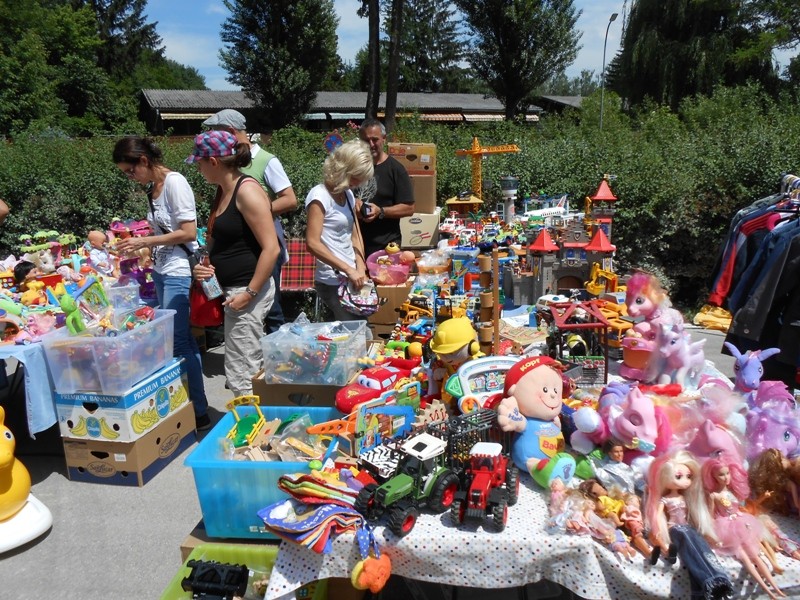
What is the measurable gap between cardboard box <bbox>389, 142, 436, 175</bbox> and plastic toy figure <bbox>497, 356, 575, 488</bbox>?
4.27m

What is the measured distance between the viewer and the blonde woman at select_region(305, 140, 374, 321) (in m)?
2.93

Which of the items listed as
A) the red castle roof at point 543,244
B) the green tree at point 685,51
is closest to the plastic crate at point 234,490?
the red castle roof at point 543,244

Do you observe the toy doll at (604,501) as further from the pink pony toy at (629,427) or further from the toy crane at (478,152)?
the toy crane at (478,152)

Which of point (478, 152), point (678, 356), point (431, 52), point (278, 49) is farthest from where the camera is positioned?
point (431, 52)

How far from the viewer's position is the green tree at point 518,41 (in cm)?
2059

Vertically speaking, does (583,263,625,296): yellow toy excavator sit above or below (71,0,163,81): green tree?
below

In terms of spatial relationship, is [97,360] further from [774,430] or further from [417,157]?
[417,157]

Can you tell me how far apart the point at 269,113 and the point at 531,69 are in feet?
32.4

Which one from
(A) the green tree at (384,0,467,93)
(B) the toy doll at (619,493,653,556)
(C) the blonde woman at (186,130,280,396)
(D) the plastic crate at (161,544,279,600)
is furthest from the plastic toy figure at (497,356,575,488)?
(A) the green tree at (384,0,467,93)

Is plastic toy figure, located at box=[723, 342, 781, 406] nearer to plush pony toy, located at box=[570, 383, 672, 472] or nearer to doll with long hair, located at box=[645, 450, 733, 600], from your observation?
plush pony toy, located at box=[570, 383, 672, 472]

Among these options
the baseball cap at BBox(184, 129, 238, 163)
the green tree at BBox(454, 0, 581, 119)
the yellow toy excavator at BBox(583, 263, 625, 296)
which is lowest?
the yellow toy excavator at BBox(583, 263, 625, 296)

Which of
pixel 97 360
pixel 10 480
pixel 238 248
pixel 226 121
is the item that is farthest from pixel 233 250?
pixel 10 480

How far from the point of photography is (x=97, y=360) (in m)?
2.85

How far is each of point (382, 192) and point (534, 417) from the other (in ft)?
8.48
